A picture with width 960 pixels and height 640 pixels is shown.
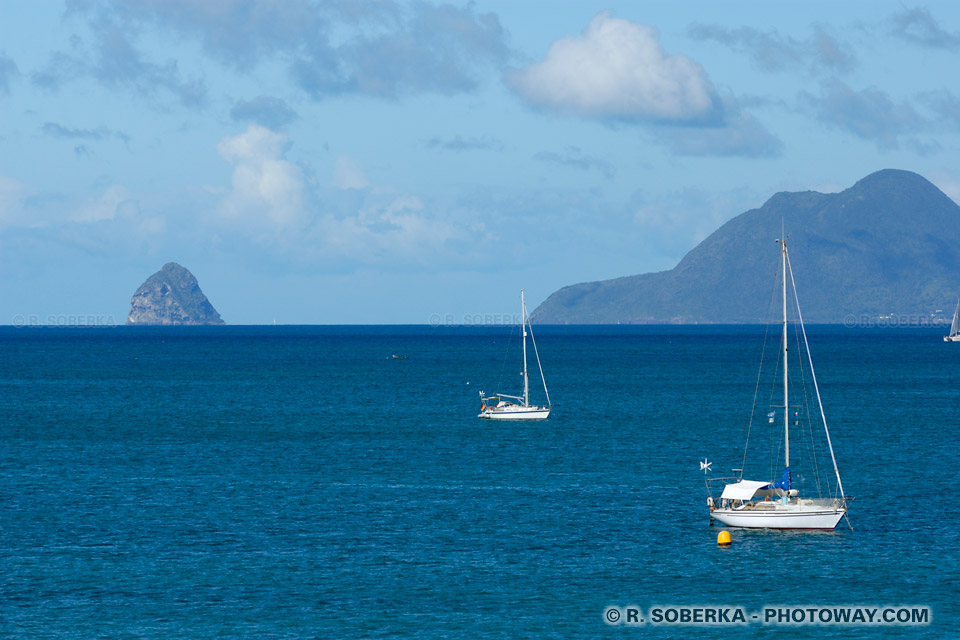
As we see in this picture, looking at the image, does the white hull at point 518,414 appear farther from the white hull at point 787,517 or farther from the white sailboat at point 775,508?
the white hull at point 787,517

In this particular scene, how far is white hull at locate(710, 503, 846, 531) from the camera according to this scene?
220 feet

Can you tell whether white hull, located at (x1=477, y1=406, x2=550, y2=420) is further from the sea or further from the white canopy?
the white canopy

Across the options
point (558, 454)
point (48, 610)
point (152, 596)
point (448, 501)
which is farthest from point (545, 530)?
point (558, 454)

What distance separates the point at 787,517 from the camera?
67438 millimetres
